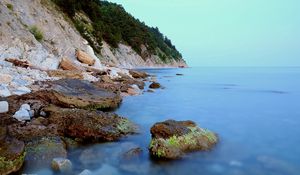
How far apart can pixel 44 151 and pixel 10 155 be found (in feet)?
4.29

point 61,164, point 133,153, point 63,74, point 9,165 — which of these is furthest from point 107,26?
point 9,165

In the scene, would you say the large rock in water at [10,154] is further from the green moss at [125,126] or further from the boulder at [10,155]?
the green moss at [125,126]

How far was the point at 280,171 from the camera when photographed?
8.90 metres

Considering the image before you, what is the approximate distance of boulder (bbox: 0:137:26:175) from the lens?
751 cm

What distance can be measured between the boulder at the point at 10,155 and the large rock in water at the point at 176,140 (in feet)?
11.5

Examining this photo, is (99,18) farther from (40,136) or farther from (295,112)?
(40,136)

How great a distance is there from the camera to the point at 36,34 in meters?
31.9

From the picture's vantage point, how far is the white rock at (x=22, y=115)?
36.3 ft

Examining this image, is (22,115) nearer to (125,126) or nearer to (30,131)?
(30,131)

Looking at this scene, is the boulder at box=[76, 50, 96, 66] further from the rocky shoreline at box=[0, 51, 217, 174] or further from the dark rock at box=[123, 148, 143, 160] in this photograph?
the dark rock at box=[123, 148, 143, 160]

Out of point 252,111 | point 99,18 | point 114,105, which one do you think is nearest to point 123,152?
point 114,105

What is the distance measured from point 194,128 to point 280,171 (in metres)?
3.09

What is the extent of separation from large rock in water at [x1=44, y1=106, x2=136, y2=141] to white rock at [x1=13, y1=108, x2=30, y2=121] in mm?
757

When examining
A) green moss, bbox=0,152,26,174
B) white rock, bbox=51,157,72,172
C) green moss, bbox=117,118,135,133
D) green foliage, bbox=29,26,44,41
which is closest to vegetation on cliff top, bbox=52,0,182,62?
green foliage, bbox=29,26,44,41
